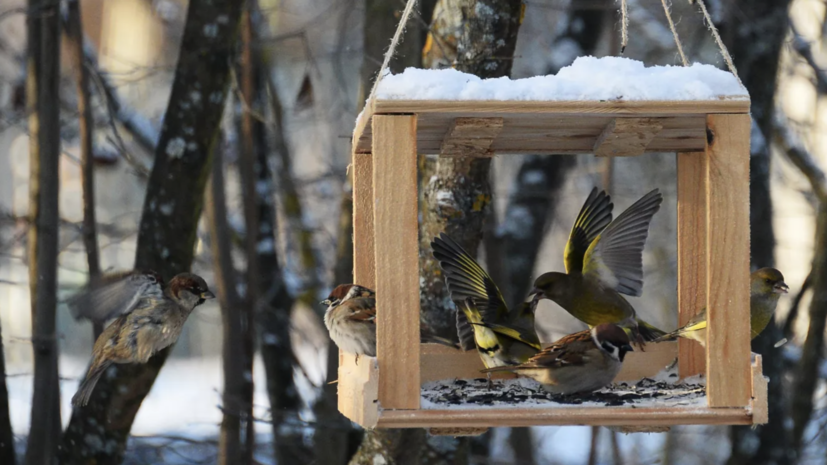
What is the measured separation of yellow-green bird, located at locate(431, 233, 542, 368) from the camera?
3.97 m

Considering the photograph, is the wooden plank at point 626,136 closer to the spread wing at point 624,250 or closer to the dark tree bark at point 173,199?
the spread wing at point 624,250

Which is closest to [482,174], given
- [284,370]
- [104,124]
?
[284,370]

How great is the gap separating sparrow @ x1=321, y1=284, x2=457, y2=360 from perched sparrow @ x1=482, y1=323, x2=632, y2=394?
0.48 metres

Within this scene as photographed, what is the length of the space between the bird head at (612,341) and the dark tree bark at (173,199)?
2998 mm

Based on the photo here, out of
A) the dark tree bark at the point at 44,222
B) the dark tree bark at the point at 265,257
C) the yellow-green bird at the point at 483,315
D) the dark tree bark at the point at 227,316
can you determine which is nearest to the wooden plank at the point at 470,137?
the yellow-green bird at the point at 483,315

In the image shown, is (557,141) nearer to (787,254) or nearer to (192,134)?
(192,134)

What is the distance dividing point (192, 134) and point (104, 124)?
293 cm

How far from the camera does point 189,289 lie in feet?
15.1

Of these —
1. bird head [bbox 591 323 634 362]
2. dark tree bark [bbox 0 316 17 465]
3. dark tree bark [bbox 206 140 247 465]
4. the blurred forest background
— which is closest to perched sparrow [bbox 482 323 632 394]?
bird head [bbox 591 323 634 362]

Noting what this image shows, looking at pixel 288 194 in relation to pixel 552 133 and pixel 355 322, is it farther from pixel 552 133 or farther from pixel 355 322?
pixel 552 133

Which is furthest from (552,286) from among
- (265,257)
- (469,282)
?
(265,257)

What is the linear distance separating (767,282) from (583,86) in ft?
6.20

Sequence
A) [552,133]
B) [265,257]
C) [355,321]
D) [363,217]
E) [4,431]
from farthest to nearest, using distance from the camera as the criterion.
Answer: [265,257]
[4,431]
[363,217]
[355,321]
[552,133]

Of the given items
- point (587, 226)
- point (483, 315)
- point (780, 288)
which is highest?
point (587, 226)
